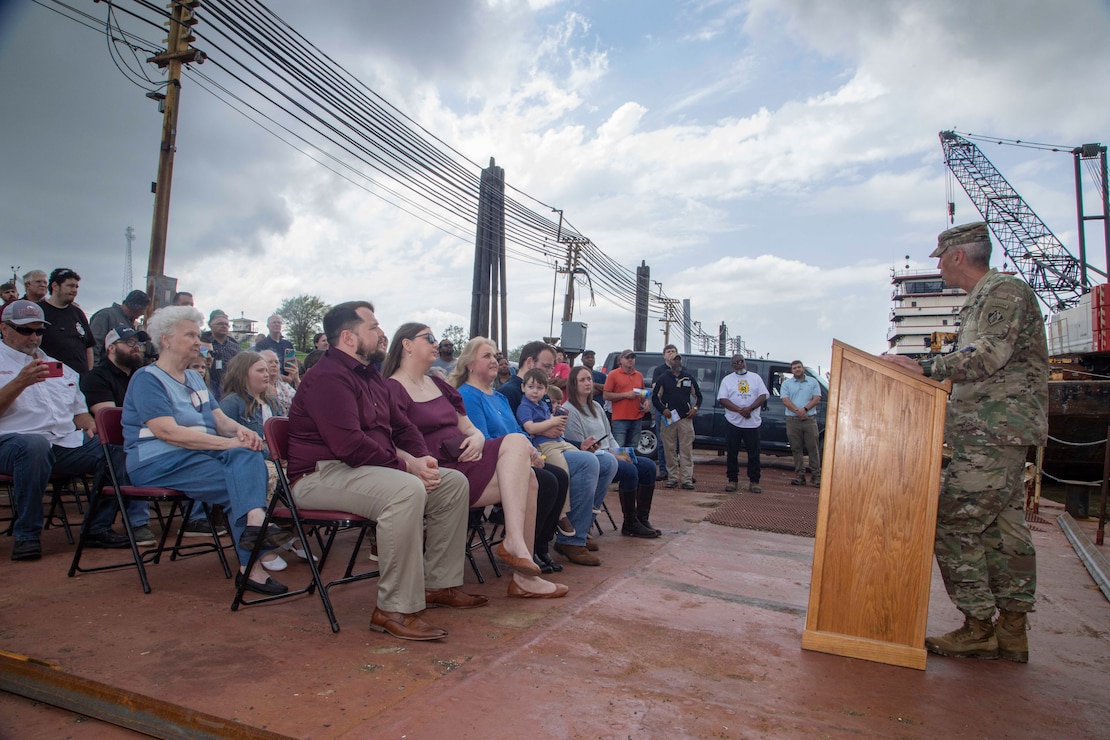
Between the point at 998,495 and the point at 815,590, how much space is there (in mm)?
888

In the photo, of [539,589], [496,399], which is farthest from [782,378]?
[539,589]

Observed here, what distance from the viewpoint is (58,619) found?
114 inches

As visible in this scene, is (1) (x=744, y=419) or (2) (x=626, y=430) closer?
(1) (x=744, y=419)

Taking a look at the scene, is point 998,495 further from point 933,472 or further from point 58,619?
point 58,619

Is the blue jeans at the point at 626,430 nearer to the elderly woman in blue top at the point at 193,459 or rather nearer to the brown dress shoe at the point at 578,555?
the brown dress shoe at the point at 578,555

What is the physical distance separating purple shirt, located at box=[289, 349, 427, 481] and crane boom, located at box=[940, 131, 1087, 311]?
46433mm

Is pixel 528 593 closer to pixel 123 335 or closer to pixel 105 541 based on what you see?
pixel 105 541

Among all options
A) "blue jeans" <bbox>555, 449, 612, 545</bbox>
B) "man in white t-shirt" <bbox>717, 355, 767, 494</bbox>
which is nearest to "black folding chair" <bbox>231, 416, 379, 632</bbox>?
"blue jeans" <bbox>555, 449, 612, 545</bbox>

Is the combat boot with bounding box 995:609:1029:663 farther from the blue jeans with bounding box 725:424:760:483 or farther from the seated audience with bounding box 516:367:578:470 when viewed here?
the blue jeans with bounding box 725:424:760:483

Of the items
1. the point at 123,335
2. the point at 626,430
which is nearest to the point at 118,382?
the point at 123,335

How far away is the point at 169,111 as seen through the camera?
10.3 metres

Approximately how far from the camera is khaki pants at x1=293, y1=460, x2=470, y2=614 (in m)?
2.92

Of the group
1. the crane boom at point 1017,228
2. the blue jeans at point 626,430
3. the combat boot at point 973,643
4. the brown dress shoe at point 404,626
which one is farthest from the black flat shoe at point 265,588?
the crane boom at point 1017,228

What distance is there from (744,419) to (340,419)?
6.55 m
